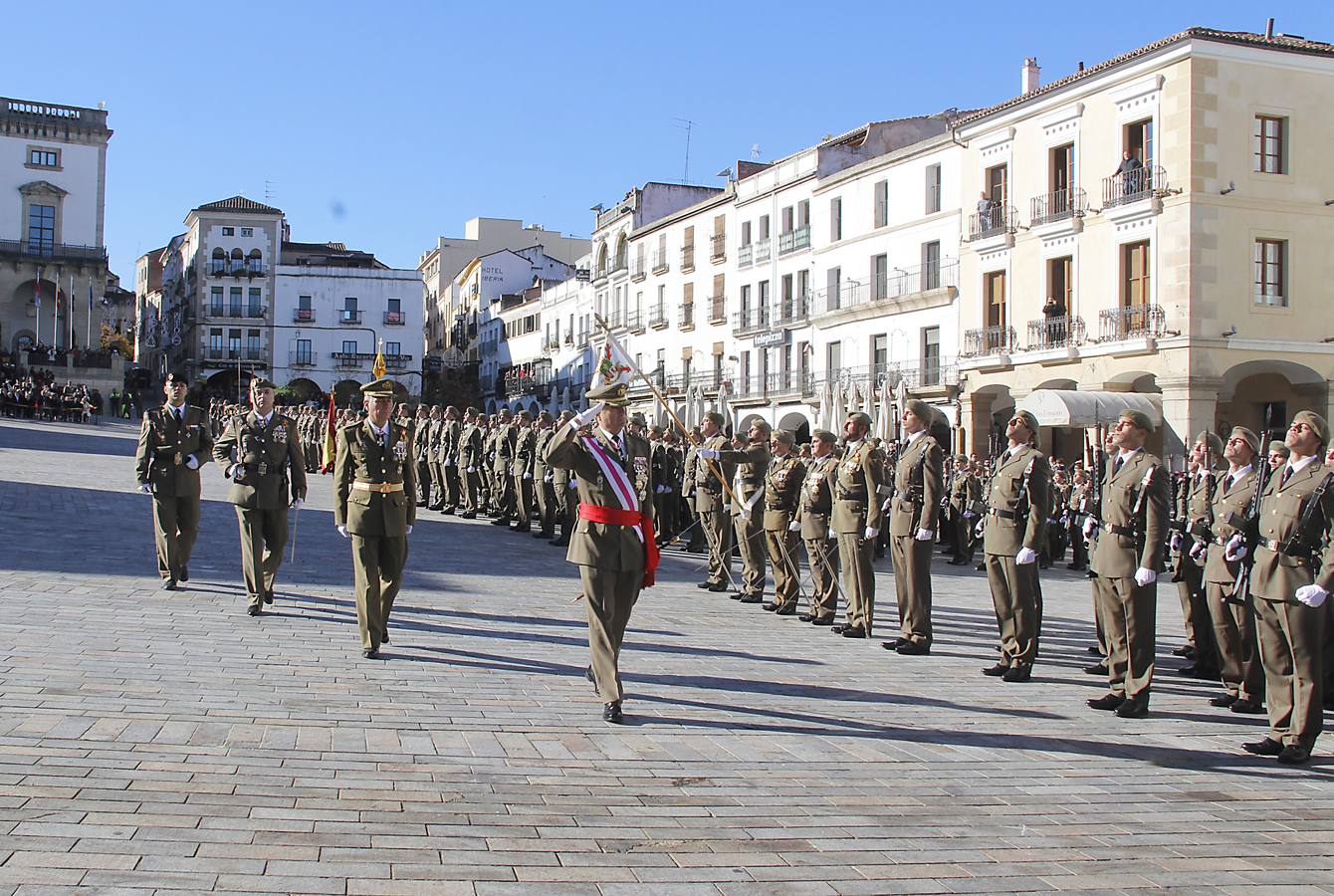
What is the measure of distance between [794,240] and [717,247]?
20.5 feet

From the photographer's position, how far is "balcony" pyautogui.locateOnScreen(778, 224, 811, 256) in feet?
154

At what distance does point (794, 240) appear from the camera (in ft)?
156

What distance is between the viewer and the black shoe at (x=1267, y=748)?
23.7 feet

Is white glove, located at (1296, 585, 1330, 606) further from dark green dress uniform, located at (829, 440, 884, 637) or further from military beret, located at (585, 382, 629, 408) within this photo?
dark green dress uniform, located at (829, 440, 884, 637)

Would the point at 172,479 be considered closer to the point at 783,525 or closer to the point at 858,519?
the point at 783,525

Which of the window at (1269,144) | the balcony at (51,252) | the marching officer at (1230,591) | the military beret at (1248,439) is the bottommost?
the marching officer at (1230,591)

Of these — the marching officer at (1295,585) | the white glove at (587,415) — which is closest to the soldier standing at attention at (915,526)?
the marching officer at (1295,585)

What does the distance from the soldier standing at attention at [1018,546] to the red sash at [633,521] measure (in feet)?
9.47

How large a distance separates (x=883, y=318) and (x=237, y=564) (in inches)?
1242

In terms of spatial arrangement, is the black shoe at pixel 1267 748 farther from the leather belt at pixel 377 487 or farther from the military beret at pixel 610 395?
the leather belt at pixel 377 487

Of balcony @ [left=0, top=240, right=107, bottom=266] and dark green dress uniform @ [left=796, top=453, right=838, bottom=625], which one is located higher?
balcony @ [left=0, top=240, right=107, bottom=266]

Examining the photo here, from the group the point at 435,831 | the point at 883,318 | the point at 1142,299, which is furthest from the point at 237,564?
the point at 883,318

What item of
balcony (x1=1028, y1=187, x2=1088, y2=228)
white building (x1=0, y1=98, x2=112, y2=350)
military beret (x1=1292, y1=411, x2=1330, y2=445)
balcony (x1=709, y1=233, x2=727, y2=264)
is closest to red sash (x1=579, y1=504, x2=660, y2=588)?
military beret (x1=1292, y1=411, x2=1330, y2=445)

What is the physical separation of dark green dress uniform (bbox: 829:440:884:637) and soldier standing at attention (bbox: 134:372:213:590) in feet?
18.8
